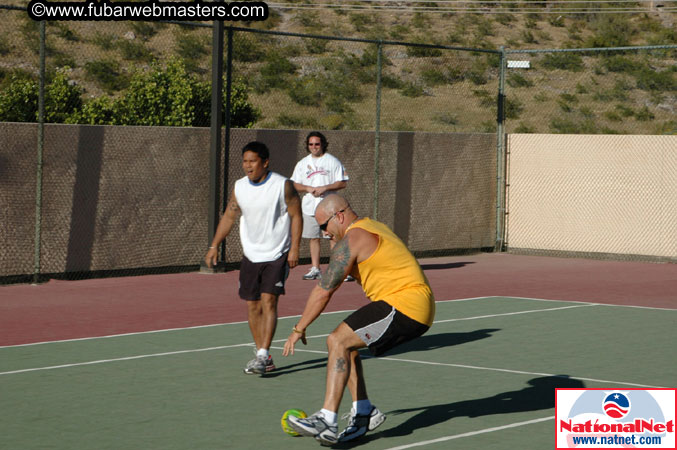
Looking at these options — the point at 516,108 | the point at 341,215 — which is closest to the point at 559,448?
the point at 341,215

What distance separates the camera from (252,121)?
35.8 meters

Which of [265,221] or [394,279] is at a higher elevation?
[265,221]

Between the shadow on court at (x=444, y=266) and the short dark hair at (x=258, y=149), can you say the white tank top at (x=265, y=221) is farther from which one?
the shadow on court at (x=444, y=266)

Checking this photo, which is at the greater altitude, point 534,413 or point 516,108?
point 516,108

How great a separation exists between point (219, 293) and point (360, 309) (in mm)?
7937

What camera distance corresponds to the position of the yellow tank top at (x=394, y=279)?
7.23m

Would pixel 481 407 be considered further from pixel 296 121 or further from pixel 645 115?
pixel 645 115

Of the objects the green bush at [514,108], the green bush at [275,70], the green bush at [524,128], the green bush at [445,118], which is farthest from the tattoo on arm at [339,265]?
the green bush at [514,108]

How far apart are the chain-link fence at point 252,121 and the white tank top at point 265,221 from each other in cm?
585

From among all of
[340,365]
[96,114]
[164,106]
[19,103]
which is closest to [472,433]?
[340,365]

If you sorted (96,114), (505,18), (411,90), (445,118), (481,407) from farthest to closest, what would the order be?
(505,18)
(411,90)
(445,118)
(96,114)
(481,407)

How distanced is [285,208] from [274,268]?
51cm

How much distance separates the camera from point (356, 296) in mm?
14820

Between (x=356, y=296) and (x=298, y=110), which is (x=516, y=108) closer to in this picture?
(x=298, y=110)
